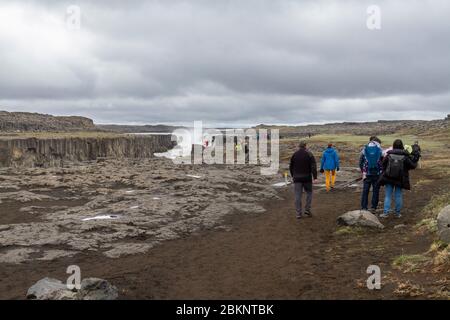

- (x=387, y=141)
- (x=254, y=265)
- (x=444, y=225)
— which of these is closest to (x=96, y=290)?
(x=254, y=265)

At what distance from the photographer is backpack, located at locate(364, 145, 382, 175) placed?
16.8 meters

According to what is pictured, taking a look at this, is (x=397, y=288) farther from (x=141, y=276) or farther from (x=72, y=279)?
(x=72, y=279)

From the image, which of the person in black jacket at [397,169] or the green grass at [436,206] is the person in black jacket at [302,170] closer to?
the person in black jacket at [397,169]

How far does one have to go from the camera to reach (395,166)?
15.5 metres

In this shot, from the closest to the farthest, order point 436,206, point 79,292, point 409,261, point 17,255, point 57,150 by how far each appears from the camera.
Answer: point 79,292 → point 409,261 → point 17,255 → point 436,206 → point 57,150

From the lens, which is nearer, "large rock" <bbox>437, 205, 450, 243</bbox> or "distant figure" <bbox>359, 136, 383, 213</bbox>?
"large rock" <bbox>437, 205, 450, 243</bbox>

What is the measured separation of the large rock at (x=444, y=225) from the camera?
11.0 meters

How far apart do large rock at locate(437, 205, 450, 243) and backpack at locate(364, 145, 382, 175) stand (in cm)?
556

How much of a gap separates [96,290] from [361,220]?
917 centimetres

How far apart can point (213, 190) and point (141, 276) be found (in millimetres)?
14912

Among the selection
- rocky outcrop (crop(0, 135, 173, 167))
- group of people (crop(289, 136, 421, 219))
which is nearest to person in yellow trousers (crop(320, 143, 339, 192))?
group of people (crop(289, 136, 421, 219))

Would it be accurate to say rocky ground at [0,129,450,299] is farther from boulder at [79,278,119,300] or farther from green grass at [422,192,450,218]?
boulder at [79,278,119,300]

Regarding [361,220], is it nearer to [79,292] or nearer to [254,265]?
[254,265]

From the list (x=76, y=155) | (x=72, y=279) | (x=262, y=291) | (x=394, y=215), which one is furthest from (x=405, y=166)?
(x=76, y=155)
